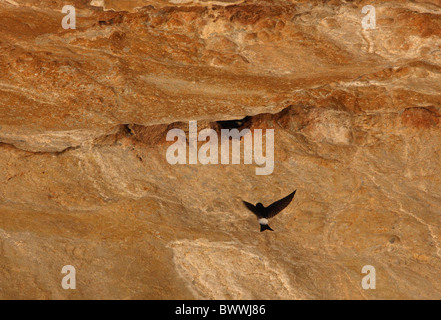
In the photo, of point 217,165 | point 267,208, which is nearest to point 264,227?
point 267,208

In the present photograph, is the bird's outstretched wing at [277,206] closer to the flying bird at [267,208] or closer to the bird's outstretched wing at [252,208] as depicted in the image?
the flying bird at [267,208]

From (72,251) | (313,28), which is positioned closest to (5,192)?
(72,251)

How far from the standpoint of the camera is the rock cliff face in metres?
11.1

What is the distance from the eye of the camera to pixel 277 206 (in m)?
11.9

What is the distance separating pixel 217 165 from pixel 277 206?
1.83 metres

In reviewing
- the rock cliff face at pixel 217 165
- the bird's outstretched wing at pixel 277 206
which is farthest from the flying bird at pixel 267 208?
the rock cliff face at pixel 217 165

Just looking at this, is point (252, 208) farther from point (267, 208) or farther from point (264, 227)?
point (264, 227)

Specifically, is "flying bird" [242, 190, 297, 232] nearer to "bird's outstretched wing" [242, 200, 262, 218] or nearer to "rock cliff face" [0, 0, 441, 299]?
"bird's outstretched wing" [242, 200, 262, 218]

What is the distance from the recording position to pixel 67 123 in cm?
1284

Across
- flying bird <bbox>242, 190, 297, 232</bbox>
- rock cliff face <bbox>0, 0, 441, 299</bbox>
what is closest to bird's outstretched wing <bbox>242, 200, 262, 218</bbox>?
flying bird <bbox>242, 190, 297, 232</bbox>

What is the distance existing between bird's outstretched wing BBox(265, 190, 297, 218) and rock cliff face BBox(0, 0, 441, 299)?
0.20 metres

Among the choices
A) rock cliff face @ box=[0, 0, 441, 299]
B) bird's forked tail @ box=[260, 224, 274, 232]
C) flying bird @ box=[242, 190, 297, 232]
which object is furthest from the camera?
flying bird @ box=[242, 190, 297, 232]

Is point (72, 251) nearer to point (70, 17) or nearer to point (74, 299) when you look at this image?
point (74, 299)
